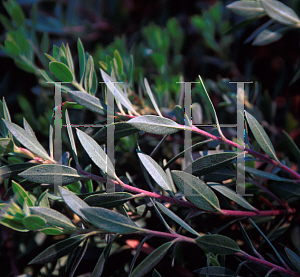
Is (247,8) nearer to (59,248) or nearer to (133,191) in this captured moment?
(133,191)

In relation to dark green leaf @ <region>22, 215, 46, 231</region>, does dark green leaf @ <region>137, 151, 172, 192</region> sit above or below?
above

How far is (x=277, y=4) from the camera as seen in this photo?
522mm

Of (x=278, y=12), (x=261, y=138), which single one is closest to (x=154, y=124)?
(x=261, y=138)

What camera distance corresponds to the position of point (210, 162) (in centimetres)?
43

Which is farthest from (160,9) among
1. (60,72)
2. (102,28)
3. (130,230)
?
(130,230)

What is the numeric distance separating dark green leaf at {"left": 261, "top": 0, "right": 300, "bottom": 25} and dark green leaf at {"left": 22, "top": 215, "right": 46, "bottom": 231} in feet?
1.73

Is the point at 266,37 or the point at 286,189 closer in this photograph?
the point at 286,189

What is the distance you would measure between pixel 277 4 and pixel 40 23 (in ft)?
3.05

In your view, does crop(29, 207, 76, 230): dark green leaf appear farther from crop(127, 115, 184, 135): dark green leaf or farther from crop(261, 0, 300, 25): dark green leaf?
crop(261, 0, 300, 25): dark green leaf

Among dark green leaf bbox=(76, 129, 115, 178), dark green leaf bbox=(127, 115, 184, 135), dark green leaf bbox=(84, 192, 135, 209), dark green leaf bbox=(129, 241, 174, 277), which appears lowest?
dark green leaf bbox=(129, 241, 174, 277)

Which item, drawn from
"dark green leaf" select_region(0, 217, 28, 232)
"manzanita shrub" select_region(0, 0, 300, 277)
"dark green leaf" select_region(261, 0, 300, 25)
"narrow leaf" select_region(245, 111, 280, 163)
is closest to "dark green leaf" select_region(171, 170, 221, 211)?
"manzanita shrub" select_region(0, 0, 300, 277)

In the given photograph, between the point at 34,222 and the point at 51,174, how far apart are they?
75 millimetres

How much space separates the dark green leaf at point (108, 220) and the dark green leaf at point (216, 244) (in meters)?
0.09

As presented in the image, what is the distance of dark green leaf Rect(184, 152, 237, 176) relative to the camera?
430 mm
